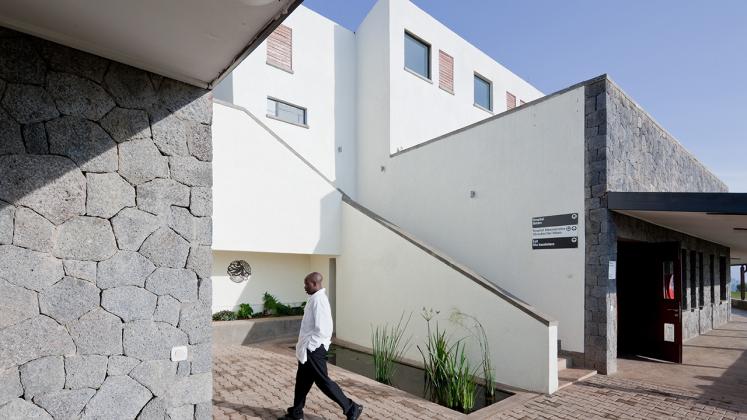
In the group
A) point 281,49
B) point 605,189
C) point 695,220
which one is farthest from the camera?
point 281,49

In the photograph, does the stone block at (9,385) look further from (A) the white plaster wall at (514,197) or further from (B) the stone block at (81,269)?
(A) the white plaster wall at (514,197)

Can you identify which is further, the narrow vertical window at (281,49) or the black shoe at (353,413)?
the narrow vertical window at (281,49)

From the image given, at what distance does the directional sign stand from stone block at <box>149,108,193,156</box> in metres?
6.26

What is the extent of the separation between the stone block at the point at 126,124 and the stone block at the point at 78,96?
0.16 feet

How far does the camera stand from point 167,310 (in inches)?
118

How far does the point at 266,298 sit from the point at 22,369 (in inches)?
306

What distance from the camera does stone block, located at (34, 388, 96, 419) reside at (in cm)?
251

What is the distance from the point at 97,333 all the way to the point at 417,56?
12.3 m

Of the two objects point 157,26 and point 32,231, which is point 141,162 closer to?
point 32,231

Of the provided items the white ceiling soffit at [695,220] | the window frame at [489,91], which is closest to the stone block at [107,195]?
the white ceiling soffit at [695,220]

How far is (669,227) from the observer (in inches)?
362

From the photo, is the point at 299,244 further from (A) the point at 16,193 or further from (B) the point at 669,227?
(B) the point at 669,227

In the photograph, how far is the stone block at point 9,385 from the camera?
7.80 ft

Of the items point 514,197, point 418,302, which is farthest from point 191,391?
point 514,197
